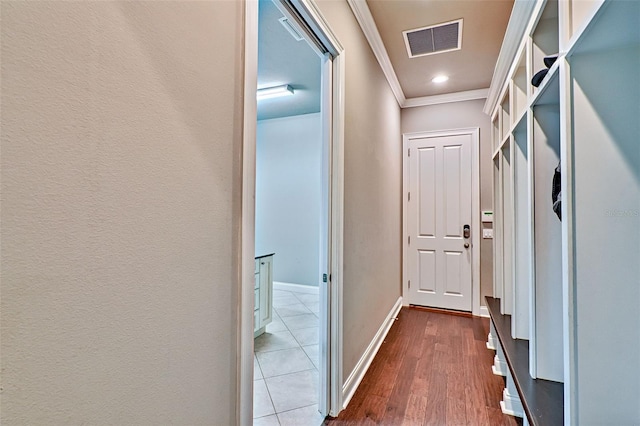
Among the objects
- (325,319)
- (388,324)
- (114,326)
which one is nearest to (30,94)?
(114,326)

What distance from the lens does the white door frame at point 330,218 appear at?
101 cm

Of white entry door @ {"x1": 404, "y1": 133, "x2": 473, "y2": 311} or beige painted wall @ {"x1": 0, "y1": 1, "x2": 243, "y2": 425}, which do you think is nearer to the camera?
beige painted wall @ {"x1": 0, "y1": 1, "x2": 243, "y2": 425}

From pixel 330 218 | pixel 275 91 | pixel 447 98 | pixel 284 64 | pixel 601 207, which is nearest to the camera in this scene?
pixel 601 207

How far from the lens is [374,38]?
2.57 metres

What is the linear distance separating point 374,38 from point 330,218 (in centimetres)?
173

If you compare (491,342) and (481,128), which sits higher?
(481,128)

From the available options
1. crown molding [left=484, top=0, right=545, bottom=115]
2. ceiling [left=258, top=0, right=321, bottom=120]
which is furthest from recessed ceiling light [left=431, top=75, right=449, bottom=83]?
ceiling [left=258, top=0, right=321, bottom=120]

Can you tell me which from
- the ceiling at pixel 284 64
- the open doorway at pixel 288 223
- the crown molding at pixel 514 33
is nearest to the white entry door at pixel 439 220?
the crown molding at pixel 514 33

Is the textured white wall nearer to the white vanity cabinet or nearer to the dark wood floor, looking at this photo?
the white vanity cabinet

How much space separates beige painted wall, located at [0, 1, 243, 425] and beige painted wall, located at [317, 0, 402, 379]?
1.16 meters

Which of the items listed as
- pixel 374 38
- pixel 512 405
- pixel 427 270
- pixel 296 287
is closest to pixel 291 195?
pixel 296 287

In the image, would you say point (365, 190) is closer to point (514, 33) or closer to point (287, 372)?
point (514, 33)

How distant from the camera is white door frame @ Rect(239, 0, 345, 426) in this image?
101cm

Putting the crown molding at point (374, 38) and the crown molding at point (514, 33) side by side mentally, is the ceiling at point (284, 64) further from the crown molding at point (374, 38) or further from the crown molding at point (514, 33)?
the crown molding at point (514, 33)
